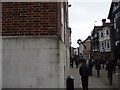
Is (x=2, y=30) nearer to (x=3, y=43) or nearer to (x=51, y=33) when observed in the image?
(x=3, y=43)

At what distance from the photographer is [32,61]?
19.3ft

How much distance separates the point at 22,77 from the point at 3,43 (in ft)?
3.23

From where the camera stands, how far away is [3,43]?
594cm

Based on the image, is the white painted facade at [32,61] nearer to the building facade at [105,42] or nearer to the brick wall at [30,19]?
the brick wall at [30,19]

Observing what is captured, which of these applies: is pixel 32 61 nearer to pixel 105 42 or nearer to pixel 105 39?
pixel 105 39

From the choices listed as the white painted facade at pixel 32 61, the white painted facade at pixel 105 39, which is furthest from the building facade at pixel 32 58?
the white painted facade at pixel 105 39

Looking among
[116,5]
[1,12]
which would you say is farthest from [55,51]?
[116,5]

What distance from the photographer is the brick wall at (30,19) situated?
614 cm

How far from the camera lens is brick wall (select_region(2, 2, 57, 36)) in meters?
6.14

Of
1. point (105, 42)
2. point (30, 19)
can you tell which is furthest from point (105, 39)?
point (30, 19)

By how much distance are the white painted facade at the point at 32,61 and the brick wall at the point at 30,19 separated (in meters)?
0.30

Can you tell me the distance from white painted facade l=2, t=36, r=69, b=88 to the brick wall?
0.30 meters

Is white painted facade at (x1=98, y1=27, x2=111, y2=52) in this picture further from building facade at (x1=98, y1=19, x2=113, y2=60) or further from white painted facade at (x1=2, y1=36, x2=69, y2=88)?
white painted facade at (x1=2, y1=36, x2=69, y2=88)

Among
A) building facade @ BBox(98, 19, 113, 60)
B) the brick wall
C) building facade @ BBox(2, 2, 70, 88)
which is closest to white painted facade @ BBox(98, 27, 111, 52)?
building facade @ BBox(98, 19, 113, 60)
